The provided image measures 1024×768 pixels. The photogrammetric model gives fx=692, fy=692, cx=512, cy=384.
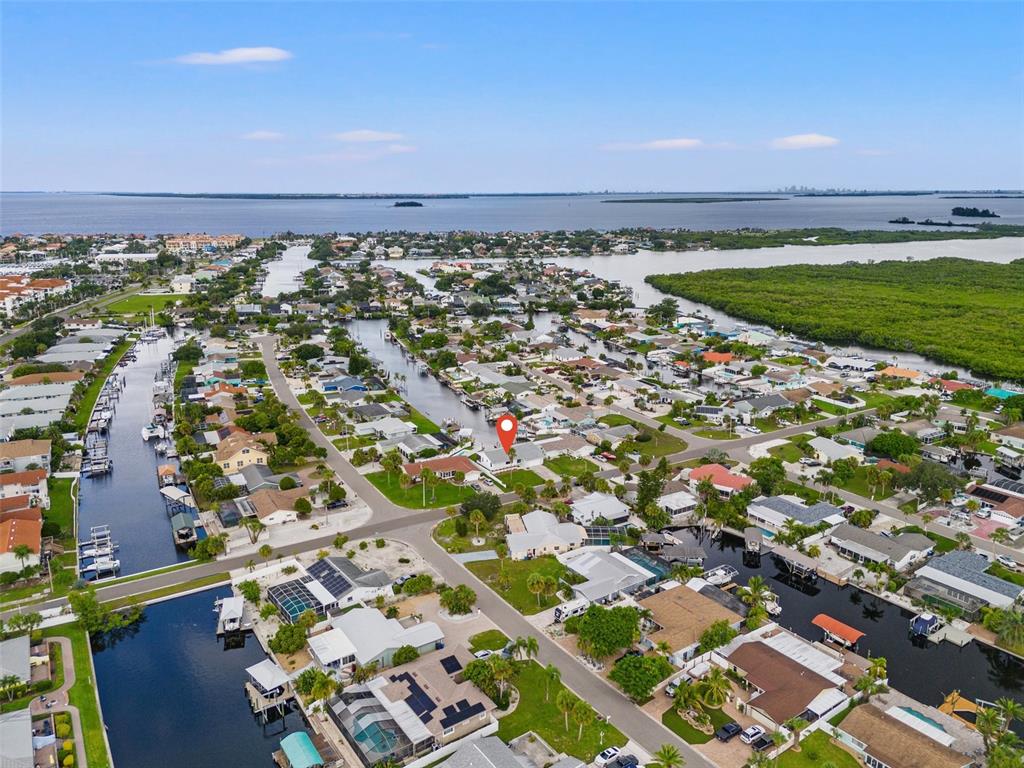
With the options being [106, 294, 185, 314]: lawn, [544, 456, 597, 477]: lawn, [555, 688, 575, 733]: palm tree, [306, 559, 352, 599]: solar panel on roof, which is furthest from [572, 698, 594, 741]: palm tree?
[106, 294, 185, 314]: lawn

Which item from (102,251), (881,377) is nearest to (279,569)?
(881,377)

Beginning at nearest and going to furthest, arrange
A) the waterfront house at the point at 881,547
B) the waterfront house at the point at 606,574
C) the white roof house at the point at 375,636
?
the white roof house at the point at 375,636 < the waterfront house at the point at 606,574 < the waterfront house at the point at 881,547

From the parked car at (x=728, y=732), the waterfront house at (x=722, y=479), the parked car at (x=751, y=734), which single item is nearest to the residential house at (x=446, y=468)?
the waterfront house at (x=722, y=479)

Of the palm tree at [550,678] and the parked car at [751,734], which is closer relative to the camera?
the parked car at [751,734]

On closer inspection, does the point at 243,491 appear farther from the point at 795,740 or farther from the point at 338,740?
the point at 795,740

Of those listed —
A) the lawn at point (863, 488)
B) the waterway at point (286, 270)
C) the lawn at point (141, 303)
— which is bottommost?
the lawn at point (863, 488)

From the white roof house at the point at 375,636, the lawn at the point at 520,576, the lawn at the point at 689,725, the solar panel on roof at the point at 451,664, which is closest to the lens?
the lawn at the point at 689,725

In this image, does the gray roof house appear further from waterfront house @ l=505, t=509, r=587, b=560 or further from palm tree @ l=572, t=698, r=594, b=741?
palm tree @ l=572, t=698, r=594, b=741

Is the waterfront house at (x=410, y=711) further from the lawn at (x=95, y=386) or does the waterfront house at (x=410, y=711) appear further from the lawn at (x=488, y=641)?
the lawn at (x=95, y=386)
